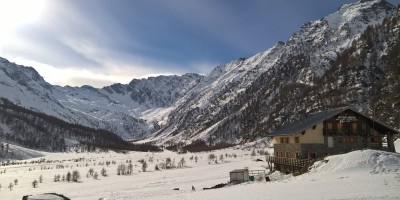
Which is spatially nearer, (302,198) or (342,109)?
(302,198)

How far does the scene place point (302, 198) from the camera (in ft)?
104

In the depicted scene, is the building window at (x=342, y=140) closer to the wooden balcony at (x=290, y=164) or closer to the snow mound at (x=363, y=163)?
the wooden balcony at (x=290, y=164)

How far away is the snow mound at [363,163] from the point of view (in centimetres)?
4399

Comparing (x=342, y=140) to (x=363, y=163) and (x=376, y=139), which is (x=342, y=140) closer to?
(x=376, y=139)

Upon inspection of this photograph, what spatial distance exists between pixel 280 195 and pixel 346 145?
111 ft

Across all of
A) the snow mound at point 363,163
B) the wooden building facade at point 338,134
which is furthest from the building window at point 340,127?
the snow mound at point 363,163

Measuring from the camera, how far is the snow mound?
44.0m

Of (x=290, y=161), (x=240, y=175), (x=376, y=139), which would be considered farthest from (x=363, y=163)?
(x=376, y=139)

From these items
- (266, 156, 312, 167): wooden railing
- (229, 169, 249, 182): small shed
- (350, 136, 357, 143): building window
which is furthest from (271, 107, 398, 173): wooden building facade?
(229, 169, 249, 182): small shed

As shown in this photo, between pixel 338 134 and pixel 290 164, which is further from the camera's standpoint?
pixel 290 164

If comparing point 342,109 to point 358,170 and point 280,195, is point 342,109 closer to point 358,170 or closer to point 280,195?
point 358,170

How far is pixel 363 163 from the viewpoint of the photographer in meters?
45.6

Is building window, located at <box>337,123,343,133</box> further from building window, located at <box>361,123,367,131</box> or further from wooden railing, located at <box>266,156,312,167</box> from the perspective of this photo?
wooden railing, located at <box>266,156,312,167</box>

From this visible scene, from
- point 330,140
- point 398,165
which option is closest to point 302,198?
point 398,165
